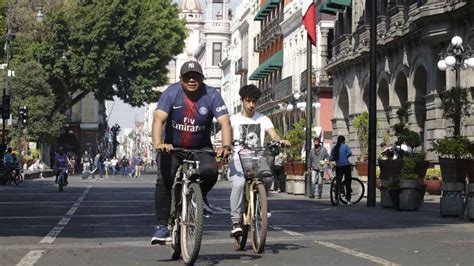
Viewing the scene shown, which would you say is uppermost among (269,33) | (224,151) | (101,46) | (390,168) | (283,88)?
(269,33)

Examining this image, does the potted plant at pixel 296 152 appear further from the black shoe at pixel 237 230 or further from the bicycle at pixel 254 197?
the black shoe at pixel 237 230

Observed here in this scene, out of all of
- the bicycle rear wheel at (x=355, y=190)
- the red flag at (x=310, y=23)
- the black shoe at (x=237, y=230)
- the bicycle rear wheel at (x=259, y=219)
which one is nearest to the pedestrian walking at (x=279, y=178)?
the red flag at (x=310, y=23)

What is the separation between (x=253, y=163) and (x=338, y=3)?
4105cm

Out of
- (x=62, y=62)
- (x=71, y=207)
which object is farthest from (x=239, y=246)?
(x=62, y=62)

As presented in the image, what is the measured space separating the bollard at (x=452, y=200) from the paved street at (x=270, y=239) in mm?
202

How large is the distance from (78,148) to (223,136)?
102 m

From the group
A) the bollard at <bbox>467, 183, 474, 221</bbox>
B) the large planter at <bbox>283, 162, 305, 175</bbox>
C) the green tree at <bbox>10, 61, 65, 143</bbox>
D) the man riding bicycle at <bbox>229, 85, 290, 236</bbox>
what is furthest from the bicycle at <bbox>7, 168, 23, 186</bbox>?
the man riding bicycle at <bbox>229, 85, 290, 236</bbox>

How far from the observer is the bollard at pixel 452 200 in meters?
19.4

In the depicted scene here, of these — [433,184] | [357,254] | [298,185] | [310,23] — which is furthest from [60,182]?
[357,254]

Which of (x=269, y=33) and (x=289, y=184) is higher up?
(x=269, y=33)

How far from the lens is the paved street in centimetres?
1075

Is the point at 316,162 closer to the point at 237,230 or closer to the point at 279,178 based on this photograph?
the point at 279,178

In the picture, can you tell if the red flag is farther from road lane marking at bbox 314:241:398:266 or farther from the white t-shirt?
road lane marking at bbox 314:241:398:266

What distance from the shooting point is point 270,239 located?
13133 mm
